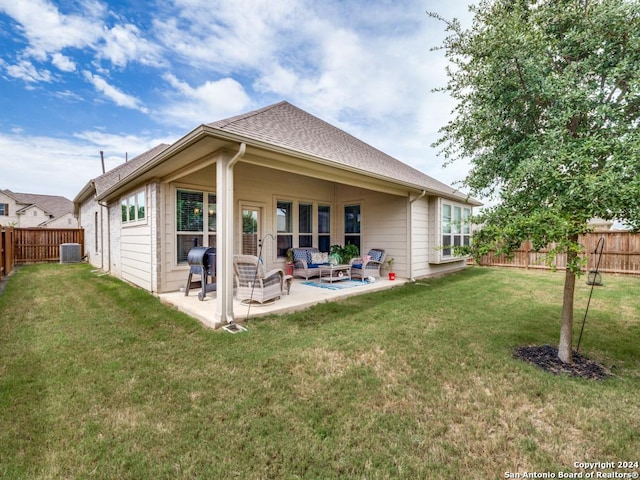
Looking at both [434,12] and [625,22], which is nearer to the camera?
[625,22]

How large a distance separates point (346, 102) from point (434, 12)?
28.2 feet

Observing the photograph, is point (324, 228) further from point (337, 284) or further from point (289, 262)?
point (337, 284)

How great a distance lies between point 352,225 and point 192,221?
5014 mm

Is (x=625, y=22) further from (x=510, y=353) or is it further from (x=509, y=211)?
(x=510, y=353)

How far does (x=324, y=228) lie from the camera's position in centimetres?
952

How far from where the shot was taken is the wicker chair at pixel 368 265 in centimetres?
814

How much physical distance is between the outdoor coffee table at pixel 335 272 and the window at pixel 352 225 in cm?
147

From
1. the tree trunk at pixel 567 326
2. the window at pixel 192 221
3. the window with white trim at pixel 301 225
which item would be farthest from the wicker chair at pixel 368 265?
the tree trunk at pixel 567 326

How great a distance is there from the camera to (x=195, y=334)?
13.3 feet

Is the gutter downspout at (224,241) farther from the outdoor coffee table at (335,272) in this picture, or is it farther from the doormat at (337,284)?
Result: the outdoor coffee table at (335,272)

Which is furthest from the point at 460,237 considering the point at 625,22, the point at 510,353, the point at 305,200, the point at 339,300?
the point at 625,22

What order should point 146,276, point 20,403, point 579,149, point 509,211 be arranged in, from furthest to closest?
point 146,276 < point 509,211 < point 579,149 < point 20,403

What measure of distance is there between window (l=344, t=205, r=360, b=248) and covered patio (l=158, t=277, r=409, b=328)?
8.12 feet

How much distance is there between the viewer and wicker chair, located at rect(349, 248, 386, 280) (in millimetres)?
8141
